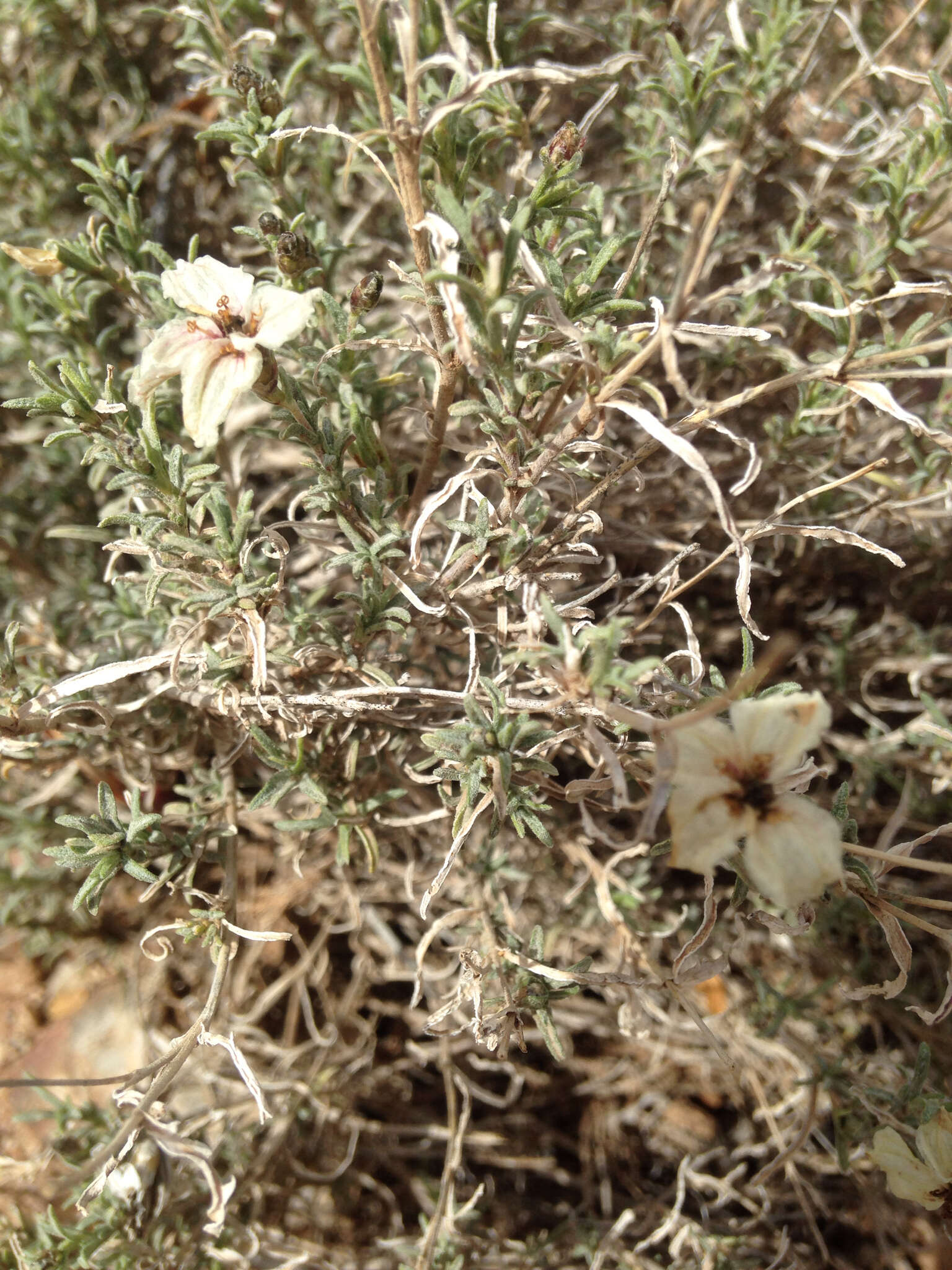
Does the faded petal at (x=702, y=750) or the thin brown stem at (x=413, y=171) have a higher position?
the thin brown stem at (x=413, y=171)

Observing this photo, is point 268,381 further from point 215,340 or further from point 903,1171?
point 903,1171

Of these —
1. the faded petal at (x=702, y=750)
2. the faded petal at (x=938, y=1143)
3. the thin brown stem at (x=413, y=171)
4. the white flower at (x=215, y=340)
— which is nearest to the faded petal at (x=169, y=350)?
the white flower at (x=215, y=340)

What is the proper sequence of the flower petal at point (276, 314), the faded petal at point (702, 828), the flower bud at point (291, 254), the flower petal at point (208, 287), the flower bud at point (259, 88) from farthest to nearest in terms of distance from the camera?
1. the flower bud at point (259, 88)
2. the flower bud at point (291, 254)
3. the flower petal at point (208, 287)
4. the flower petal at point (276, 314)
5. the faded petal at point (702, 828)

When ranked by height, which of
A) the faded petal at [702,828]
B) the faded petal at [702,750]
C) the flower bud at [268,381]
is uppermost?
the flower bud at [268,381]

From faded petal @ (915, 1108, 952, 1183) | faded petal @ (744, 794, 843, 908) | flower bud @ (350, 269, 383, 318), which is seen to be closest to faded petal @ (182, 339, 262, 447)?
flower bud @ (350, 269, 383, 318)

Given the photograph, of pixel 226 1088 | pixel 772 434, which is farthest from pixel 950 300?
pixel 226 1088

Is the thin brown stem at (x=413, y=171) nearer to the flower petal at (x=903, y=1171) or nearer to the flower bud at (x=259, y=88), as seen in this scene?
the flower bud at (x=259, y=88)

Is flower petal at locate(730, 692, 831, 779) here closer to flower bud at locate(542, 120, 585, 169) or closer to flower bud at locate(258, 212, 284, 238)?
flower bud at locate(542, 120, 585, 169)

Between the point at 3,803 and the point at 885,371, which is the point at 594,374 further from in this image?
the point at 3,803
